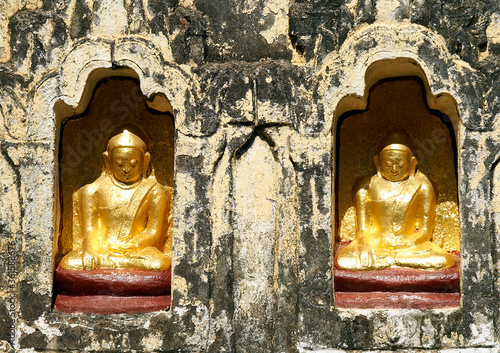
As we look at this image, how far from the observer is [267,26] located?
7.99 metres

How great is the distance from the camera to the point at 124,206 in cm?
834

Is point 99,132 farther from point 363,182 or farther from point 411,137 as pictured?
point 411,137

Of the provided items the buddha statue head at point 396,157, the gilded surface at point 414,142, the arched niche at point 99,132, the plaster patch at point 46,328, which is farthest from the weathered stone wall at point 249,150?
the buddha statue head at point 396,157

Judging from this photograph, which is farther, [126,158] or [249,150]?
[126,158]

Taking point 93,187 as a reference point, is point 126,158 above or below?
above

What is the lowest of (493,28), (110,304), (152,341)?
(152,341)

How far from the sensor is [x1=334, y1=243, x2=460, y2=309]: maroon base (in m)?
7.62

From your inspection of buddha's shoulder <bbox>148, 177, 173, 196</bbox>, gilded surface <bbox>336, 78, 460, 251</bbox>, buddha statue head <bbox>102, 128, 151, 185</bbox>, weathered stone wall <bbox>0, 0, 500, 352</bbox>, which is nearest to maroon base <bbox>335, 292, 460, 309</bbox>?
weathered stone wall <bbox>0, 0, 500, 352</bbox>

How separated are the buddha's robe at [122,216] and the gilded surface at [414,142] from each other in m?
1.66

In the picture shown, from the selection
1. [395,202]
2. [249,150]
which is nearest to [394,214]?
[395,202]

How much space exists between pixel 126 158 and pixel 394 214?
2520mm

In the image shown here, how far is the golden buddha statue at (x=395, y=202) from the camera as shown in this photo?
26.9ft

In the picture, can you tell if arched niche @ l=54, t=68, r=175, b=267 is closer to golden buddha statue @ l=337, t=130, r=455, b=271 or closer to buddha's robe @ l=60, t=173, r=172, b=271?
buddha's robe @ l=60, t=173, r=172, b=271

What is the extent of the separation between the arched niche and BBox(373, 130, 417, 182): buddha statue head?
1959 mm
